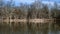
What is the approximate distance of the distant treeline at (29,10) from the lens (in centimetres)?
3253

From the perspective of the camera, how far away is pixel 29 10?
33.5m

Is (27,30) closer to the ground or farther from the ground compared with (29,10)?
closer to the ground

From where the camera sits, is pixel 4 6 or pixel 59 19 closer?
pixel 59 19

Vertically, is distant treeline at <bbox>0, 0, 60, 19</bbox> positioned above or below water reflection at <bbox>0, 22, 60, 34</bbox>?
above

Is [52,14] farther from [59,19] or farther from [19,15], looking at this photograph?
[19,15]

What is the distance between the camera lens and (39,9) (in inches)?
1310

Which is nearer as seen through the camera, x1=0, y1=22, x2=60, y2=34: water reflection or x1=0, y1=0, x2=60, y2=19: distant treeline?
x1=0, y1=22, x2=60, y2=34: water reflection

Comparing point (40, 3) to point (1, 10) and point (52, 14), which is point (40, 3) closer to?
point (52, 14)

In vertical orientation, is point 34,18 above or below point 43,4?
below

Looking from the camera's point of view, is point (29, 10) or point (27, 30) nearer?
point (27, 30)

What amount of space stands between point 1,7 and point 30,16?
5685mm

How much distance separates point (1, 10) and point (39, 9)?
6924 millimetres

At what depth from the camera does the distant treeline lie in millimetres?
32531

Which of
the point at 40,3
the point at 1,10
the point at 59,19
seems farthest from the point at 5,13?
the point at 59,19
